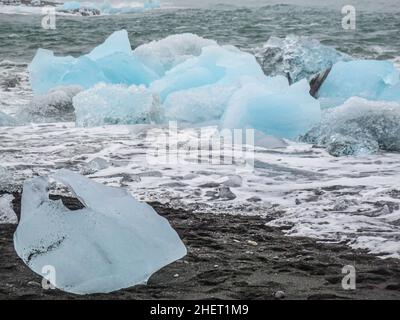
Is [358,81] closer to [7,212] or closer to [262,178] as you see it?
[262,178]

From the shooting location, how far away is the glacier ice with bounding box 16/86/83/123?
23.5 ft

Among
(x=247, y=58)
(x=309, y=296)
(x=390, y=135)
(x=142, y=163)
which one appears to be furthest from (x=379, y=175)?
(x=247, y=58)

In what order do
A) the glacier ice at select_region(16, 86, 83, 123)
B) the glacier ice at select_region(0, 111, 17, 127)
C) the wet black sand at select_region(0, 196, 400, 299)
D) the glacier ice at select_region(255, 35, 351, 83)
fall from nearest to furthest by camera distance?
the wet black sand at select_region(0, 196, 400, 299), the glacier ice at select_region(0, 111, 17, 127), the glacier ice at select_region(16, 86, 83, 123), the glacier ice at select_region(255, 35, 351, 83)

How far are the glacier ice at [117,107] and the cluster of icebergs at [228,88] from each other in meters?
0.01

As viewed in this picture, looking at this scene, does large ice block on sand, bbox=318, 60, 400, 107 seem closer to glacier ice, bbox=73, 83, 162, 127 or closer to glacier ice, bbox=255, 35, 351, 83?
glacier ice, bbox=255, 35, 351, 83

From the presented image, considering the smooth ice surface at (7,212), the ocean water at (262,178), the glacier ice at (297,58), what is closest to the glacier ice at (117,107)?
the ocean water at (262,178)

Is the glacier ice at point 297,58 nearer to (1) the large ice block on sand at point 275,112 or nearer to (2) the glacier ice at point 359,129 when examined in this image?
(1) the large ice block on sand at point 275,112

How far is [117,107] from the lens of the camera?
6.80 m

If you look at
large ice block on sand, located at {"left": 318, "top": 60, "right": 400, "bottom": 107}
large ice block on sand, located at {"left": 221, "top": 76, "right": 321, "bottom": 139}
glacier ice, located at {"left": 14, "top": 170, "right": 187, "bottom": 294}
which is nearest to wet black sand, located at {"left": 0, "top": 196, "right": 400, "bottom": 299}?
glacier ice, located at {"left": 14, "top": 170, "right": 187, "bottom": 294}

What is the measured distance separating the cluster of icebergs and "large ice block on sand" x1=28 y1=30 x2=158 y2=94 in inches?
0.6

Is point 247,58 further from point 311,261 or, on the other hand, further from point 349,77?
point 311,261

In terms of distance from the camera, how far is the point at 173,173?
4.45 m

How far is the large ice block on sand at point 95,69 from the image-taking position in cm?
852

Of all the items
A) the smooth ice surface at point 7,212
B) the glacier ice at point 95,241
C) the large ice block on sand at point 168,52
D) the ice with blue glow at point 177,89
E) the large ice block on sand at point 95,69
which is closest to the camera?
the glacier ice at point 95,241
